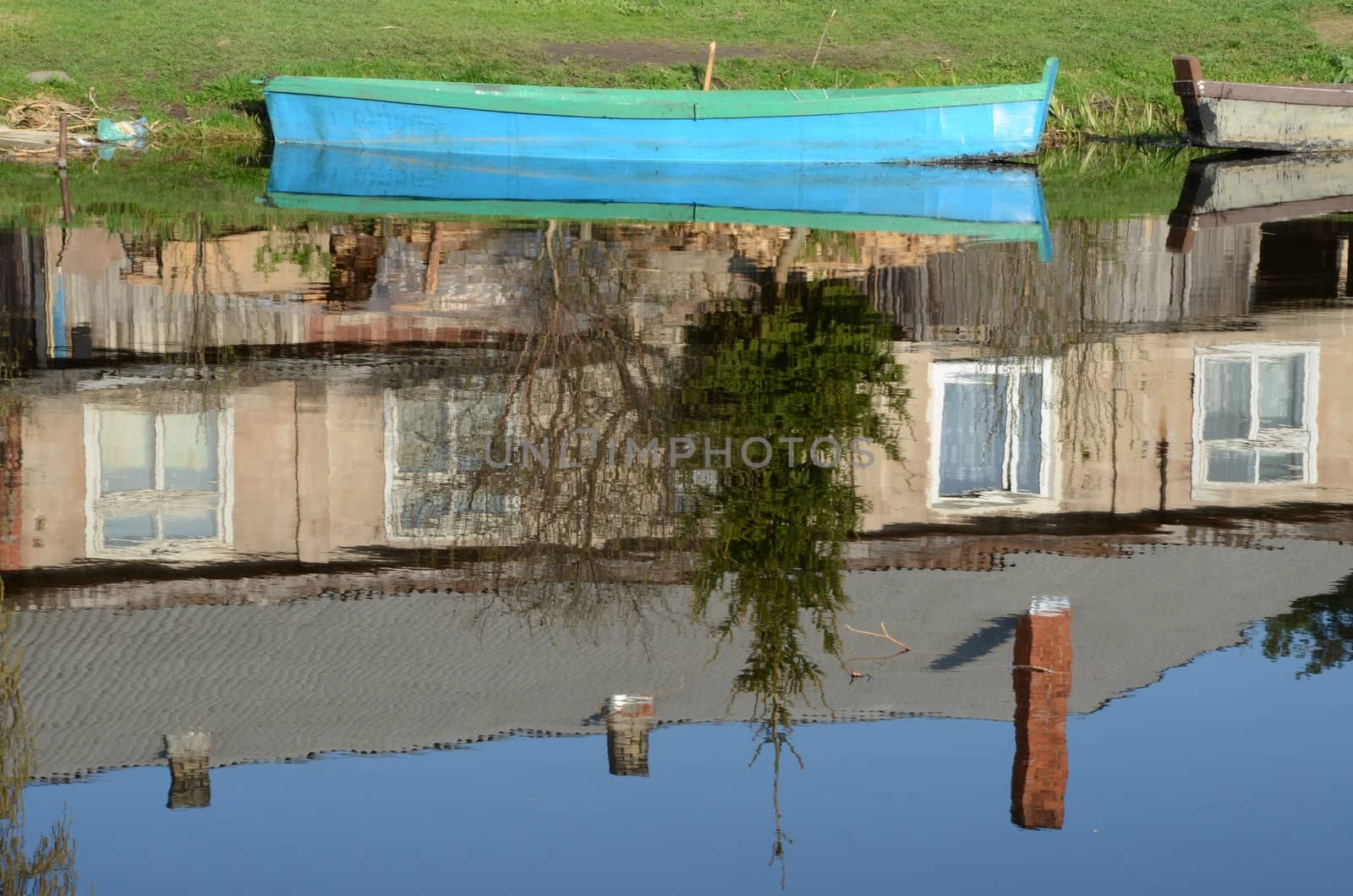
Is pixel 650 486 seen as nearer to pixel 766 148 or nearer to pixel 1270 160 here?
pixel 766 148

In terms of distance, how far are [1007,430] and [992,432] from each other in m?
0.14

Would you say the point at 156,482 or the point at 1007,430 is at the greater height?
the point at 1007,430

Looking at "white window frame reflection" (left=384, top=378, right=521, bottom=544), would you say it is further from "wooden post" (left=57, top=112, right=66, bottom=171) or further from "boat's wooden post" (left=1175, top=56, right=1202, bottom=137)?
"boat's wooden post" (left=1175, top=56, right=1202, bottom=137)

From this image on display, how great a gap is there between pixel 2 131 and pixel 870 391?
63.7ft

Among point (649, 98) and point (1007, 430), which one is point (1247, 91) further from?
point (1007, 430)

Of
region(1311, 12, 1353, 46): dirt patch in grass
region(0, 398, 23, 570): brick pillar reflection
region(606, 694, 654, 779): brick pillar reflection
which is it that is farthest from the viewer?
region(1311, 12, 1353, 46): dirt patch in grass

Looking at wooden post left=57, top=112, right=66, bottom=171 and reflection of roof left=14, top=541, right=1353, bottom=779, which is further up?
wooden post left=57, top=112, right=66, bottom=171

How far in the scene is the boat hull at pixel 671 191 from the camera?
1994 cm

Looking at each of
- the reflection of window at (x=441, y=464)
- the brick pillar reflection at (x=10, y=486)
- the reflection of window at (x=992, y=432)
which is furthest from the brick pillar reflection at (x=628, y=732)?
the brick pillar reflection at (x=10, y=486)

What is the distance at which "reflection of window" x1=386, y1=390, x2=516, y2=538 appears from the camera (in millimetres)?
8883

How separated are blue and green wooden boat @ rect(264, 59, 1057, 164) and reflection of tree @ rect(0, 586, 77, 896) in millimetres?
19322

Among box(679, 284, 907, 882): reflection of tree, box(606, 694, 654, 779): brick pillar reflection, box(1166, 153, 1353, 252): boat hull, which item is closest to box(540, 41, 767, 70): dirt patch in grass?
box(1166, 153, 1353, 252): boat hull

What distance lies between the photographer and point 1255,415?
11.4 meters

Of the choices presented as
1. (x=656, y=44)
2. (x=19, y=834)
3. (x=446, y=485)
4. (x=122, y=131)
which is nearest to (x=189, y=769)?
(x=19, y=834)
